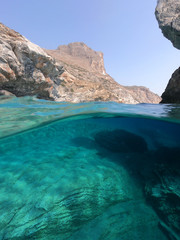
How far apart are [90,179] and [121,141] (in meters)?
1.82

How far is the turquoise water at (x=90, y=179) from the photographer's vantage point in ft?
5.80

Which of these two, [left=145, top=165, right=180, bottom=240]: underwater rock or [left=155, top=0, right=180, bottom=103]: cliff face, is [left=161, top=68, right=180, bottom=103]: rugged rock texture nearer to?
[left=155, top=0, right=180, bottom=103]: cliff face

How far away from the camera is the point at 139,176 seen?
2.77 m

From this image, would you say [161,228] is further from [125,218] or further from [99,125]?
[99,125]

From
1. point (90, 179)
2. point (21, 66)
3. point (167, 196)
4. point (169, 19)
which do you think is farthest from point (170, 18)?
point (90, 179)

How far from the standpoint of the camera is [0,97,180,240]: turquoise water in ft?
5.80

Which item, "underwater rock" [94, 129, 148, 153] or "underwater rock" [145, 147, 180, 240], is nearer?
"underwater rock" [145, 147, 180, 240]

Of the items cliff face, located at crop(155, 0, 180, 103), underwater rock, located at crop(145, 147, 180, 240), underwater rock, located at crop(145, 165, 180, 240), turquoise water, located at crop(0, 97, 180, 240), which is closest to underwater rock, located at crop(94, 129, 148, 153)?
turquoise water, located at crop(0, 97, 180, 240)

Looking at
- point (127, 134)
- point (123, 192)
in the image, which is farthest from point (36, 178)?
point (127, 134)

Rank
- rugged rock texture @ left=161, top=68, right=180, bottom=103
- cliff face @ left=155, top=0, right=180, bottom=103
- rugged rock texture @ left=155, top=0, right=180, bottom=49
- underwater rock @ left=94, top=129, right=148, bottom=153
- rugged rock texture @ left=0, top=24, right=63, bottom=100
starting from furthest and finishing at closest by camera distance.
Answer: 1. rugged rock texture @ left=155, top=0, right=180, bottom=49
2. cliff face @ left=155, top=0, right=180, bottom=103
3. rugged rock texture @ left=161, top=68, right=180, bottom=103
4. rugged rock texture @ left=0, top=24, right=63, bottom=100
5. underwater rock @ left=94, top=129, right=148, bottom=153

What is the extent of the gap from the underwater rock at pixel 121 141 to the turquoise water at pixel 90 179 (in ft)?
0.09

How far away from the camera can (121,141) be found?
4035 mm

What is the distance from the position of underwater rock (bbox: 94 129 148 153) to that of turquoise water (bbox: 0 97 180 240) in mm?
27

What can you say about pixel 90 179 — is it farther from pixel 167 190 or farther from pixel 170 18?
pixel 170 18
